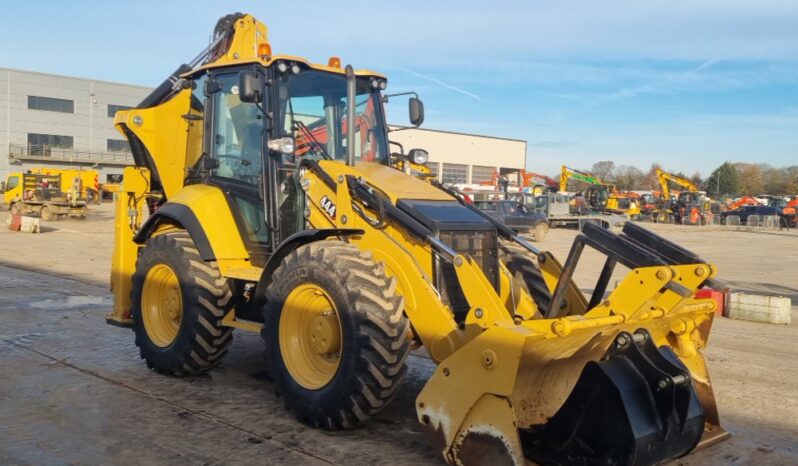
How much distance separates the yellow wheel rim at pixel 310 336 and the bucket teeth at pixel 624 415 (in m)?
1.49

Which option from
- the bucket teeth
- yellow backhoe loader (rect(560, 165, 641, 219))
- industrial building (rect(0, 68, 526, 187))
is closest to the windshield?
the bucket teeth

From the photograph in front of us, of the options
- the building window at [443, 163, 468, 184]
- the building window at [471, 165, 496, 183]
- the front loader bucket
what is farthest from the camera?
the building window at [471, 165, 496, 183]

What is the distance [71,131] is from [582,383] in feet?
225

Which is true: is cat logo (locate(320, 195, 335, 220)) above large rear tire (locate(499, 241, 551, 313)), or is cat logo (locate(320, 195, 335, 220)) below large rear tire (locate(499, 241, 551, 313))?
above

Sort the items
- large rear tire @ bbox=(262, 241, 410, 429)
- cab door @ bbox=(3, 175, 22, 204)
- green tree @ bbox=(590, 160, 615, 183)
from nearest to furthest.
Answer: large rear tire @ bbox=(262, 241, 410, 429)
cab door @ bbox=(3, 175, 22, 204)
green tree @ bbox=(590, 160, 615, 183)

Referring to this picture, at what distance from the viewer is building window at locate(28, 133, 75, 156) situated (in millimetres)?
62531

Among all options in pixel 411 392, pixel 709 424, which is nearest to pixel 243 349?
pixel 411 392

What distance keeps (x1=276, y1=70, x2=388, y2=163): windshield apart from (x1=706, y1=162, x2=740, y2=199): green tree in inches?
3652

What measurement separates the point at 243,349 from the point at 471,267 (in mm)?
3938

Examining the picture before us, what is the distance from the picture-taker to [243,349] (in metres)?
7.80

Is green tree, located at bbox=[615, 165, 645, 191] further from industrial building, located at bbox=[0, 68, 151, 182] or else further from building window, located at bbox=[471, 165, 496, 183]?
industrial building, located at bbox=[0, 68, 151, 182]

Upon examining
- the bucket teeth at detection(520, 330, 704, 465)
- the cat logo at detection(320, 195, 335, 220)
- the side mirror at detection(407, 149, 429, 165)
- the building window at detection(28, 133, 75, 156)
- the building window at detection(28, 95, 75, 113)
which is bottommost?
the bucket teeth at detection(520, 330, 704, 465)

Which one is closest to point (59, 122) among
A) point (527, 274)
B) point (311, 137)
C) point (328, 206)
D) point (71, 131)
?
point (71, 131)

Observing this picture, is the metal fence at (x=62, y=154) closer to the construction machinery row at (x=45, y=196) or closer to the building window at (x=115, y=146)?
the building window at (x=115, y=146)
